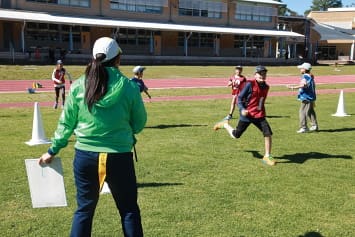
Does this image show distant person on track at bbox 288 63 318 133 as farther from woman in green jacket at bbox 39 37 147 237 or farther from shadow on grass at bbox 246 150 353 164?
woman in green jacket at bbox 39 37 147 237

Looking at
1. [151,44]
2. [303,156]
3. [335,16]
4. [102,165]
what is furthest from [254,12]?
[102,165]

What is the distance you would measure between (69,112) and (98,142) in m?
0.34

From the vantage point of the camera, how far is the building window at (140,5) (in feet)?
160

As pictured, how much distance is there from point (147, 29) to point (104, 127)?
44.2 m

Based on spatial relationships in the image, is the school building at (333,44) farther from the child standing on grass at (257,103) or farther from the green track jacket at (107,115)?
the green track jacket at (107,115)

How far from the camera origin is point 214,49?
186 feet

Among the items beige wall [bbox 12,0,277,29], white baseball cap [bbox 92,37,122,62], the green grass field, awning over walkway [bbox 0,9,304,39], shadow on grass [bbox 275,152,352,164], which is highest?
beige wall [bbox 12,0,277,29]

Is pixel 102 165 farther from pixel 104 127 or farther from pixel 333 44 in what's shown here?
pixel 333 44

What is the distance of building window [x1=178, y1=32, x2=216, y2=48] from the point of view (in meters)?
53.5

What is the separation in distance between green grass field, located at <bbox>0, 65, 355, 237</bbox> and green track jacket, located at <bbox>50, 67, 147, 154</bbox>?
1627mm

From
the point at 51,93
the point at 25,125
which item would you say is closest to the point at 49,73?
the point at 51,93

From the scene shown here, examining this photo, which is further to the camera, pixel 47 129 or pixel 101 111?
pixel 47 129

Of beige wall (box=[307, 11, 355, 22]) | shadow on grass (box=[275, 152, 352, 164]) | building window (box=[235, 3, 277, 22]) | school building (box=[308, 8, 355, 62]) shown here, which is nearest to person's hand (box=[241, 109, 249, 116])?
shadow on grass (box=[275, 152, 352, 164])

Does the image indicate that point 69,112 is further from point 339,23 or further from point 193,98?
point 339,23
